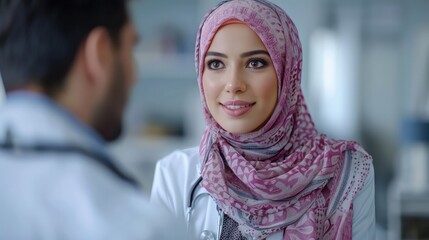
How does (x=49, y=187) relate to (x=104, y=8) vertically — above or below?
below

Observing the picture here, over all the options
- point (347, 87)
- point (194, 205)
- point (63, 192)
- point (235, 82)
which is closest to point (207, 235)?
point (194, 205)

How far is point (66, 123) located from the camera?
70cm

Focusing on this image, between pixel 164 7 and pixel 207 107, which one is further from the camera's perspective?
pixel 164 7

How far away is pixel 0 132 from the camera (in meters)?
0.73

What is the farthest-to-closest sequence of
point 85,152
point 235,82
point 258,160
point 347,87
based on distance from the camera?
point 347,87 < point 258,160 < point 235,82 < point 85,152

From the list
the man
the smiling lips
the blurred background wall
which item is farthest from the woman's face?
the blurred background wall

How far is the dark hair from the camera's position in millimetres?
725

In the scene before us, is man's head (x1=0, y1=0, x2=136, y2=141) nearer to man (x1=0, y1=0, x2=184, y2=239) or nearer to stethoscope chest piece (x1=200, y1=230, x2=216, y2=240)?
man (x1=0, y1=0, x2=184, y2=239)

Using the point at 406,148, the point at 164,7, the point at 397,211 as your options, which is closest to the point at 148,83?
the point at 164,7

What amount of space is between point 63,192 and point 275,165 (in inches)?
28.7

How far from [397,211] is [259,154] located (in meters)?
2.77

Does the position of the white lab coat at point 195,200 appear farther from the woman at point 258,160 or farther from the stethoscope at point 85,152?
the stethoscope at point 85,152

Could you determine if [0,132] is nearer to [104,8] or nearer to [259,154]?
[104,8]

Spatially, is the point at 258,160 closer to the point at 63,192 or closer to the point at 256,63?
the point at 256,63
